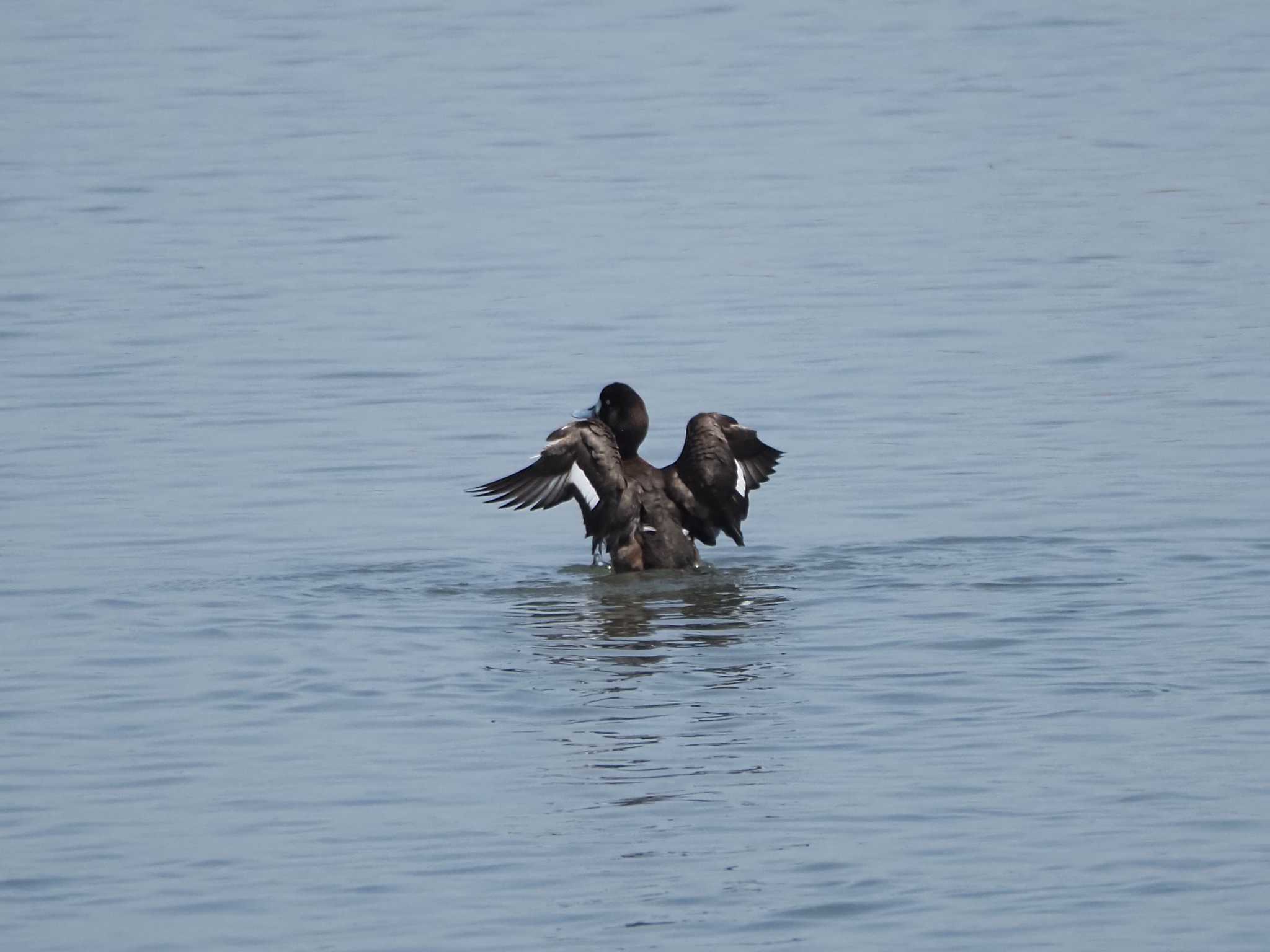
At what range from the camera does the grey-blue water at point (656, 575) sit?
7043mm

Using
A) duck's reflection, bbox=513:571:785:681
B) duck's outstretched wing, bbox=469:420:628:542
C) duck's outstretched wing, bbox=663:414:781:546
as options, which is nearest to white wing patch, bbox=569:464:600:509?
duck's outstretched wing, bbox=469:420:628:542

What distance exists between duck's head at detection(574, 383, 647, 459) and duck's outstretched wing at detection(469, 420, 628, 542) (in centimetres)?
29

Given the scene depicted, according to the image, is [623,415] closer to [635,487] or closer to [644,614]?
[635,487]

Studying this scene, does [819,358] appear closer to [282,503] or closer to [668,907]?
[282,503]

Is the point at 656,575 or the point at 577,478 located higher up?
the point at 577,478

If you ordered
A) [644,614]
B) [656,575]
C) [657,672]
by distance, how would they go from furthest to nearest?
[656,575] < [644,614] < [657,672]

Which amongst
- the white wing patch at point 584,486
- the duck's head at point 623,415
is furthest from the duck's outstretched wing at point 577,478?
the duck's head at point 623,415

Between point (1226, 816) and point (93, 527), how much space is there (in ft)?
22.3

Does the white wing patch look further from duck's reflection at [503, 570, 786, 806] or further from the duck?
duck's reflection at [503, 570, 786, 806]

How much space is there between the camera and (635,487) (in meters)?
11.3

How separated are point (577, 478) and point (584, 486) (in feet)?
0.22

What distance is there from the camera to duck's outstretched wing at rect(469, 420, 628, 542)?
435 inches

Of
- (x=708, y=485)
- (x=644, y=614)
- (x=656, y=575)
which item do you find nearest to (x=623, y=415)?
(x=708, y=485)

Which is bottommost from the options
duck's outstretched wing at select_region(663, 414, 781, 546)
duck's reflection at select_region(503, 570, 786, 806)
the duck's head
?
duck's reflection at select_region(503, 570, 786, 806)
